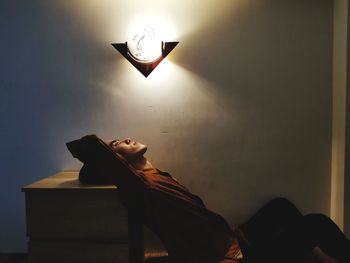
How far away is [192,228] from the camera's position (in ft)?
4.71

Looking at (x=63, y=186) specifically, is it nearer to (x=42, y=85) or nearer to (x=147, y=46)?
(x=42, y=85)

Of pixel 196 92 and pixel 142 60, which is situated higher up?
pixel 142 60

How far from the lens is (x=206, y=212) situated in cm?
147

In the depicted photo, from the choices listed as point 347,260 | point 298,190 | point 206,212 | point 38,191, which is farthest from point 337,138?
point 38,191

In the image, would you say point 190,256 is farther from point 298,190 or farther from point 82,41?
point 82,41

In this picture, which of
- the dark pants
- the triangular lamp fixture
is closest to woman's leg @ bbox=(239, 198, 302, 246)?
the dark pants

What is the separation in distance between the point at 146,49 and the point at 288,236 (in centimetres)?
127

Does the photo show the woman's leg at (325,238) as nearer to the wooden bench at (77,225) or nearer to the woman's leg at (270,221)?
the woman's leg at (270,221)

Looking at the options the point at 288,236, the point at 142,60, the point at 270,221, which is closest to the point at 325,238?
the point at 288,236

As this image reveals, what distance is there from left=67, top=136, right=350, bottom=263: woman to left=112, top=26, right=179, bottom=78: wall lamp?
1.84 ft

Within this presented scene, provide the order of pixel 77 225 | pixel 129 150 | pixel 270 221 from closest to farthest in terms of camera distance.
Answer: pixel 77 225 < pixel 129 150 < pixel 270 221

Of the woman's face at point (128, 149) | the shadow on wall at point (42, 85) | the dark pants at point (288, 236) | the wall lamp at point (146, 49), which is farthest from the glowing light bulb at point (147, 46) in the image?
the dark pants at point (288, 236)

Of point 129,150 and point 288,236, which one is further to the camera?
point 129,150

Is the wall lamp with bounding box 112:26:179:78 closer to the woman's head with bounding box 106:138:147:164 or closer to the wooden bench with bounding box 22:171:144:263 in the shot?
the woman's head with bounding box 106:138:147:164
